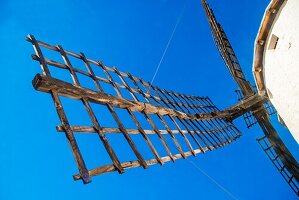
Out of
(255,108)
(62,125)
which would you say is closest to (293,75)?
(62,125)

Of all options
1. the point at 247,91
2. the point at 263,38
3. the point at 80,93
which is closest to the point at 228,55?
the point at 247,91

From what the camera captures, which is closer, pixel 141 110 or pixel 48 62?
pixel 48 62

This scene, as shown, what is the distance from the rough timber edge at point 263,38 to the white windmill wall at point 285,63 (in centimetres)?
8

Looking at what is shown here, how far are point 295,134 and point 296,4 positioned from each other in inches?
113

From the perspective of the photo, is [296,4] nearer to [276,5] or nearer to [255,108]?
[276,5]

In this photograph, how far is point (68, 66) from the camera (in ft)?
17.5

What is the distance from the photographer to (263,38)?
619cm

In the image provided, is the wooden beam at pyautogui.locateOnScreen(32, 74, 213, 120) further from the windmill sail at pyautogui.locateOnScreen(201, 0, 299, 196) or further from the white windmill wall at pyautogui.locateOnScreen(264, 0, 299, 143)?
→ the windmill sail at pyautogui.locateOnScreen(201, 0, 299, 196)

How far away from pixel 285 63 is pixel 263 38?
38.3 inches

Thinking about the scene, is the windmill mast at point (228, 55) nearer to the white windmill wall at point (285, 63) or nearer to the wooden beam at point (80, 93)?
the white windmill wall at point (285, 63)

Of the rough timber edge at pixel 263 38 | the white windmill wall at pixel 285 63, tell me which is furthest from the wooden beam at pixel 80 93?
the white windmill wall at pixel 285 63

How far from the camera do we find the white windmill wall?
16.3 ft

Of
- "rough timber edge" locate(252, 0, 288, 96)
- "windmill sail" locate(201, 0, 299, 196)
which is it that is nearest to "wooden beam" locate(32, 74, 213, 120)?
"rough timber edge" locate(252, 0, 288, 96)

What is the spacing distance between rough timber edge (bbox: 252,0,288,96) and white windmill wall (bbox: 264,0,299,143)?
8 cm
